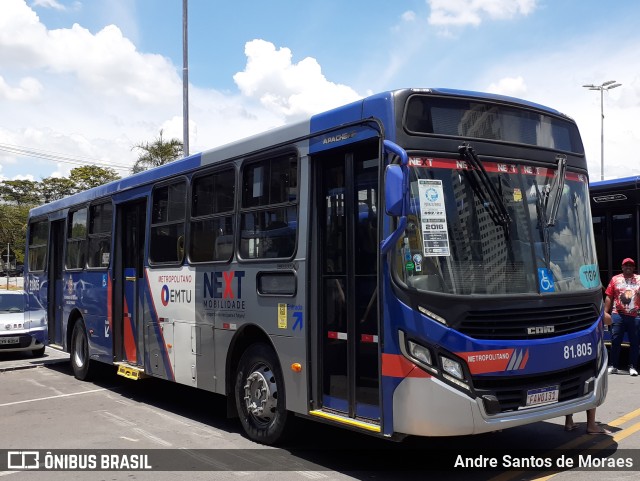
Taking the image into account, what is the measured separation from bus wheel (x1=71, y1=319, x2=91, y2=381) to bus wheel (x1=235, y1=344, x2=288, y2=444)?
5.21m

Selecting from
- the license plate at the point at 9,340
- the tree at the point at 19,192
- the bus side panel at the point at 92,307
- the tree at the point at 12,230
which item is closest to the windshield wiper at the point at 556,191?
the bus side panel at the point at 92,307

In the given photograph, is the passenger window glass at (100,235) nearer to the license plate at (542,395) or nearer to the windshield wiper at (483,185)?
the windshield wiper at (483,185)

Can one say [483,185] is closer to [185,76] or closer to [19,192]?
[185,76]

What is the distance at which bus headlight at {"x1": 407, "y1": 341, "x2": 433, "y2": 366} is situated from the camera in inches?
197

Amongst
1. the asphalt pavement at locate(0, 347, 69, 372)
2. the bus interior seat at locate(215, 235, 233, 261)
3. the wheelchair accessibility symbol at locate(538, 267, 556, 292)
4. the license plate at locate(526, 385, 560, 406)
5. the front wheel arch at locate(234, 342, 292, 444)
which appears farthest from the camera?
the asphalt pavement at locate(0, 347, 69, 372)

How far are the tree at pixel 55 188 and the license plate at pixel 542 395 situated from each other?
247 feet

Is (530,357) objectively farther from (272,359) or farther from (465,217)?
(272,359)

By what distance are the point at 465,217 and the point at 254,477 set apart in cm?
285

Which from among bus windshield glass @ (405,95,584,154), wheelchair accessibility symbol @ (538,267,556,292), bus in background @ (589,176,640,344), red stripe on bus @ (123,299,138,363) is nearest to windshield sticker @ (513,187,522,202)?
bus windshield glass @ (405,95,584,154)

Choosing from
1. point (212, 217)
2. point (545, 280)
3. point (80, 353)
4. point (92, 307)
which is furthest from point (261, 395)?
point (80, 353)

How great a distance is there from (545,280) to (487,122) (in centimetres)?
143

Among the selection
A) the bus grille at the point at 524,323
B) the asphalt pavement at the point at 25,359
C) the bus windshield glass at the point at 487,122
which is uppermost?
the bus windshield glass at the point at 487,122

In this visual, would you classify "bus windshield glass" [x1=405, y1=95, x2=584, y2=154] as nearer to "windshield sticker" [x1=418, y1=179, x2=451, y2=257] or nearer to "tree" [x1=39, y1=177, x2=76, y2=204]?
"windshield sticker" [x1=418, y1=179, x2=451, y2=257]

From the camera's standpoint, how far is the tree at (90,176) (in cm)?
6775
